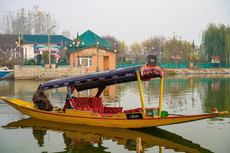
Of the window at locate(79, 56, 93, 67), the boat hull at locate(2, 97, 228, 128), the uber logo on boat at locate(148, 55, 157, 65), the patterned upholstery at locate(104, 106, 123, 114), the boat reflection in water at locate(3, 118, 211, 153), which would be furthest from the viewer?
the window at locate(79, 56, 93, 67)

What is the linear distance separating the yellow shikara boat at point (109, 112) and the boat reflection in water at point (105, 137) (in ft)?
1.01

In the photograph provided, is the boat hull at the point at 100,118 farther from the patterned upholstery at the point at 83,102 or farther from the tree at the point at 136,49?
the tree at the point at 136,49

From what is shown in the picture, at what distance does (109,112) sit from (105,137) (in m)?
2.46

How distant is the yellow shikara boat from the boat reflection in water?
309 millimetres

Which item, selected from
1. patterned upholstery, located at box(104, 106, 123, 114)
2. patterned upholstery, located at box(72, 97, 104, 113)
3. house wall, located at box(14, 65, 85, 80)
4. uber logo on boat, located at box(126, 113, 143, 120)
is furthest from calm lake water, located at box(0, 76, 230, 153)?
house wall, located at box(14, 65, 85, 80)

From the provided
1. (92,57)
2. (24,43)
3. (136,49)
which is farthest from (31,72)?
(136,49)

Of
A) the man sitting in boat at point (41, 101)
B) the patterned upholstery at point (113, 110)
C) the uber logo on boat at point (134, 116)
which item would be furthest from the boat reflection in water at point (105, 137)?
the patterned upholstery at point (113, 110)

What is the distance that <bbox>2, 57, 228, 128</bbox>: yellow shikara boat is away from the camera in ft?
34.7

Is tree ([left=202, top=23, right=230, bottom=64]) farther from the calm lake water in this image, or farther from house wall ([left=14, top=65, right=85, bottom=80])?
the calm lake water

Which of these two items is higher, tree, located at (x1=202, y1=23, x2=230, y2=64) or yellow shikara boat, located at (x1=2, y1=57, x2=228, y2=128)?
tree, located at (x1=202, y1=23, x2=230, y2=64)

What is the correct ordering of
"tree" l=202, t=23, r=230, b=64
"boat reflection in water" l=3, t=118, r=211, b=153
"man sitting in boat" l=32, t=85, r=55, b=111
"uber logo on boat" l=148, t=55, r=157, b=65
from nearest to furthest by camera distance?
"boat reflection in water" l=3, t=118, r=211, b=153 → "uber logo on boat" l=148, t=55, r=157, b=65 → "man sitting in boat" l=32, t=85, r=55, b=111 → "tree" l=202, t=23, r=230, b=64

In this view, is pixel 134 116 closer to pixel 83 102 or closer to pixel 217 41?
pixel 83 102

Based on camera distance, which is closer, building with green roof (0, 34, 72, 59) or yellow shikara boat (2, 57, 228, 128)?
yellow shikara boat (2, 57, 228, 128)

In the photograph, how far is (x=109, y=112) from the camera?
13.1 meters
